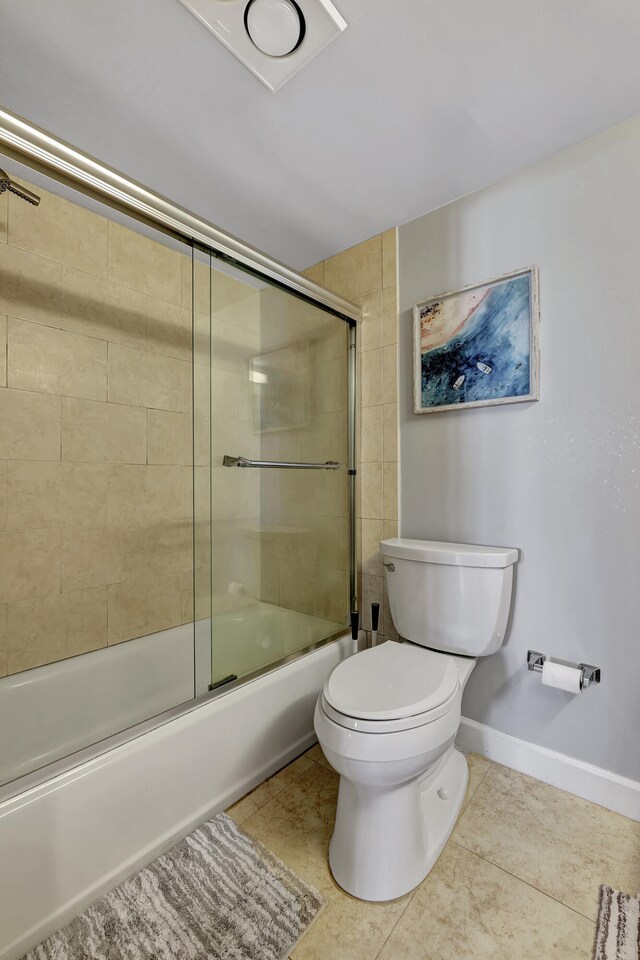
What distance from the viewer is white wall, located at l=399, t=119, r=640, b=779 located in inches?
51.3

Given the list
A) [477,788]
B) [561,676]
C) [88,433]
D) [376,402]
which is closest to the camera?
[561,676]

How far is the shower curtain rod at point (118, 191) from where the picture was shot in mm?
915

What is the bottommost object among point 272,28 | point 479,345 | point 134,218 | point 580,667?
point 580,667

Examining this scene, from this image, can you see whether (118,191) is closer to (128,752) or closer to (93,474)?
(93,474)

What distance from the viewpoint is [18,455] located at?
4.99 feet

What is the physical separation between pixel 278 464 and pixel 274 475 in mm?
44

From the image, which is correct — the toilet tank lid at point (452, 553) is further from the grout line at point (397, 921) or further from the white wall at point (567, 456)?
the grout line at point (397, 921)

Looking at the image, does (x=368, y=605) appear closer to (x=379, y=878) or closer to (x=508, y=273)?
(x=379, y=878)

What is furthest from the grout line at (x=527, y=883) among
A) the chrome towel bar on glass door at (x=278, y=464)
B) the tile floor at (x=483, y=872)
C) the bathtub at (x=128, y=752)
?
the chrome towel bar on glass door at (x=278, y=464)

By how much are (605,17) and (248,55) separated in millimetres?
842

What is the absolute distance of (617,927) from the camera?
38.9 inches

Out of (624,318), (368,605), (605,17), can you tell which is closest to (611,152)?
(605,17)

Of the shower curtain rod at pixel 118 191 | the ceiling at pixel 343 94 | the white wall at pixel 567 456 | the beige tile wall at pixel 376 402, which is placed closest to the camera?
the shower curtain rod at pixel 118 191

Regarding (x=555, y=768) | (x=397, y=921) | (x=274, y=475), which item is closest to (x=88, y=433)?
(x=274, y=475)
